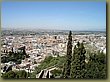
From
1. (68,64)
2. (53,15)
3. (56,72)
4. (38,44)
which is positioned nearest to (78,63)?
(68,64)

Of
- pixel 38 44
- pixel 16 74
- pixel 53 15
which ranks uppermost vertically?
pixel 53 15

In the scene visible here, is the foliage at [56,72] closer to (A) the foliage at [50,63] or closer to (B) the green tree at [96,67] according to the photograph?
(A) the foliage at [50,63]

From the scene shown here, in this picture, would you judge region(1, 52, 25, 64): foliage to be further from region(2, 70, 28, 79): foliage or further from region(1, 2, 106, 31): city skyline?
region(1, 2, 106, 31): city skyline

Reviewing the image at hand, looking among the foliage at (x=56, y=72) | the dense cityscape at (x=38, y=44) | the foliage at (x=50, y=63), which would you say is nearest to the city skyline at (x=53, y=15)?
the dense cityscape at (x=38, y=44)

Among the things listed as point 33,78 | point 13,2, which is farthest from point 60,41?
point 13,2

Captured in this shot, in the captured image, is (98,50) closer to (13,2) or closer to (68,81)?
(68,81)

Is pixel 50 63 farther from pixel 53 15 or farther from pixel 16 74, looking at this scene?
pixel 53 15
